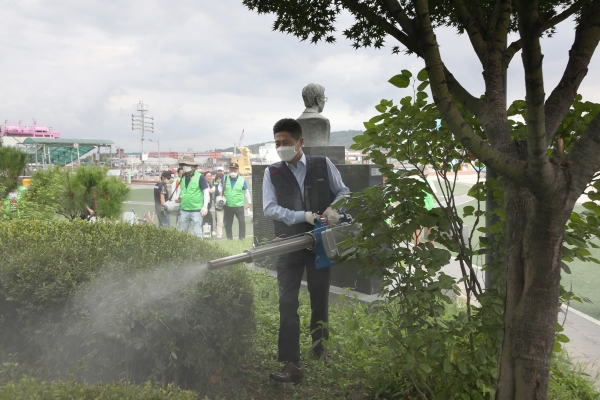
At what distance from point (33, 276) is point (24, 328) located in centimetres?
36

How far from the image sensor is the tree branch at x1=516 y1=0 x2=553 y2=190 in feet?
5.69

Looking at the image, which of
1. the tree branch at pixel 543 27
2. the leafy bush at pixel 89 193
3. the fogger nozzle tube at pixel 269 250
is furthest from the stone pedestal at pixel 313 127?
the tree branch at pixel 543 27

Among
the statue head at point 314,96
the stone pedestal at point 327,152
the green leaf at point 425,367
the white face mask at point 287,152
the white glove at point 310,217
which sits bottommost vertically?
the green leaf at point 425,367

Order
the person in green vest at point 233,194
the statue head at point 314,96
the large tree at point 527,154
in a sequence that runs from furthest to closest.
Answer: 1. the person in green vest at point 233,194
2. the statue head at point 314,96
3. the large tree at point 527,154

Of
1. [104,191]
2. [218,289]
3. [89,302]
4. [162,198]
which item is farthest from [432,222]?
[162,198]

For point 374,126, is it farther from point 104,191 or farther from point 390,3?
point 104,191

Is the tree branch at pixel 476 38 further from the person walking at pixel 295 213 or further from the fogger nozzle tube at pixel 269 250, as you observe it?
the fogger nozzle tube at pixel 269 250

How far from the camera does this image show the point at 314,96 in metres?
7.16

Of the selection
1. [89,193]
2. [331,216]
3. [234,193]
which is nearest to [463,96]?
[331,216]

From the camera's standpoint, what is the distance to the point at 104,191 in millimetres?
8602

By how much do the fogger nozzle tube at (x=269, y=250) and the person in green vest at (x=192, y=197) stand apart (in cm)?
696

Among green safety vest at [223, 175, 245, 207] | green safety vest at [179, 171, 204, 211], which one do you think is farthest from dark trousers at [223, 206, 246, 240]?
green safety vest at [179, 171, 204, 211]

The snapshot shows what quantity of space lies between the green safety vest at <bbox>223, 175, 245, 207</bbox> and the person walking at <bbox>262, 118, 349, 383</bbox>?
306 inches

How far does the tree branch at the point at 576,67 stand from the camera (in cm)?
217
